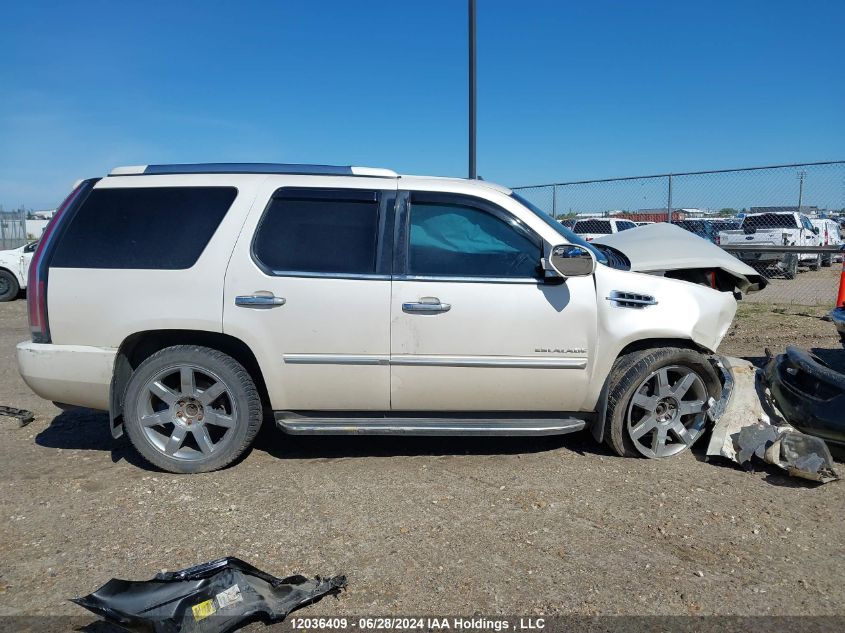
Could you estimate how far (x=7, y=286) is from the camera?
1391cm

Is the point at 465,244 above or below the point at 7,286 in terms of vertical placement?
above

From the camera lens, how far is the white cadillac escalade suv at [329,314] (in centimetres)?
406

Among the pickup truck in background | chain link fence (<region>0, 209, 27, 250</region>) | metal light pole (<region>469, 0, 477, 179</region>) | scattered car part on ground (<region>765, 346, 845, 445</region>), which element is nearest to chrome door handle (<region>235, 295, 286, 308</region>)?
scattered car part on ground (<region>765, 346, 845, 445</region>)

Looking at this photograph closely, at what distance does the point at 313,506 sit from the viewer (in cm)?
377

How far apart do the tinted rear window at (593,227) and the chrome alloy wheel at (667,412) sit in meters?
13.4

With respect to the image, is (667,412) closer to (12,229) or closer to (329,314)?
(329,314)

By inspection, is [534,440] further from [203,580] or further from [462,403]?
[203,580]

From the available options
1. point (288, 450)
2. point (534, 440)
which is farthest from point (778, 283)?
point (288, 450)

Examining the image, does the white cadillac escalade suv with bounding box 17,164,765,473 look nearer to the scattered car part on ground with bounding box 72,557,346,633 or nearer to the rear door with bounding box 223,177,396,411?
the rear door with bounding box 223,177,396,411

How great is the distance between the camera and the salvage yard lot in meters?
2.93

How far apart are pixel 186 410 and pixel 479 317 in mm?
1945

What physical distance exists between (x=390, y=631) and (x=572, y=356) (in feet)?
6.86

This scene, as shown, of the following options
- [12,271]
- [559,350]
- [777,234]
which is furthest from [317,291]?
[777,234]

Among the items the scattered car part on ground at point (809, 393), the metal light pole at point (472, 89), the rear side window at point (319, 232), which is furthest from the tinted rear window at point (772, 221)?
the rear side window at point (319, 232)
